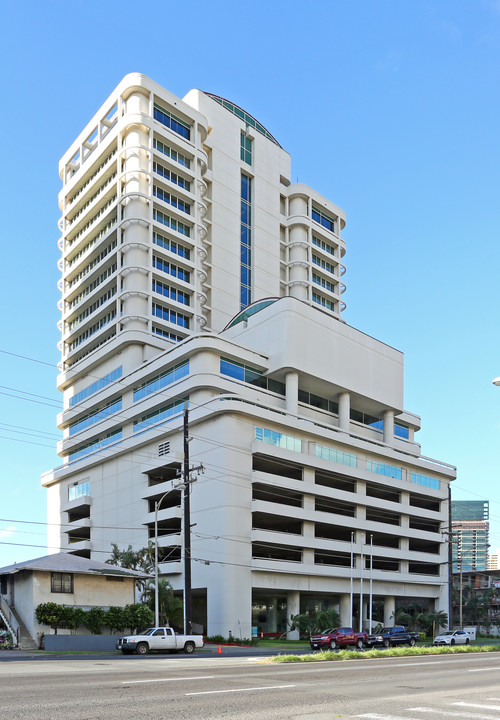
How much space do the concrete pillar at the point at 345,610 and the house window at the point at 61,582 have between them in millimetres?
37194

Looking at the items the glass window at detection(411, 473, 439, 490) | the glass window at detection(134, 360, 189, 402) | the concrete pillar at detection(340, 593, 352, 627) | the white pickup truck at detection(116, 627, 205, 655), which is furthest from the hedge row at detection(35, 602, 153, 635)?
the glass window at detection(411, 473, 439, 490)

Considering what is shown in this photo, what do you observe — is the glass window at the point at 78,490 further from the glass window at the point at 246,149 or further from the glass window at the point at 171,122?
the glass window at the point at 246,149

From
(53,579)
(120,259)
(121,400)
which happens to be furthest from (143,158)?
(53,579)

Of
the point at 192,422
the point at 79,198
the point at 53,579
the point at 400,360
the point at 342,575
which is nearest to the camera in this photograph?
the point at 53,579

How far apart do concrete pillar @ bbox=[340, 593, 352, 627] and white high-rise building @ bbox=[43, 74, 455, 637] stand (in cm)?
20

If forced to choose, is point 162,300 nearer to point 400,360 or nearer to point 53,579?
point 400,360

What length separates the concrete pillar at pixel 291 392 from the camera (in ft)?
252

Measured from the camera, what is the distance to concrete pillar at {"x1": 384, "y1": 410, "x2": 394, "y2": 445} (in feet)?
296

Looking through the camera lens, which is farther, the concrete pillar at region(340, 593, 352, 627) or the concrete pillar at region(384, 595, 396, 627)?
the concrete pillar at region(384, 595, 396, 627)

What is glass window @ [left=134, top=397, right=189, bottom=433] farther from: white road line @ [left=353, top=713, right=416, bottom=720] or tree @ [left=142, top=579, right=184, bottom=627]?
white road line @ [left=353, top=713, right=416, bottom=720]

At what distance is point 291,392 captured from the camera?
7712 cm

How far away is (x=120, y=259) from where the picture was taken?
8688cm

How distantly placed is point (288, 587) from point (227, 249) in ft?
154

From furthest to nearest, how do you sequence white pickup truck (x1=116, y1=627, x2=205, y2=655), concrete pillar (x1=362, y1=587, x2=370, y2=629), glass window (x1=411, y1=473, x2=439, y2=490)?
glass window (x1=411, y1=473, x2=439, y2=490), concrete pillar (x1=362, y1=587, x2=370, y2=629), white pickup truck (x1=116, y1=627, x2=205, y2=655)
